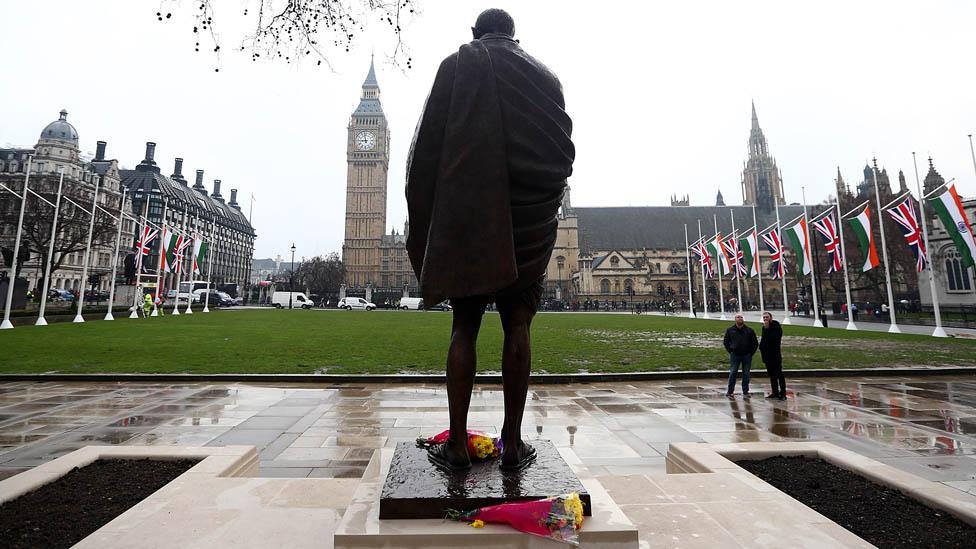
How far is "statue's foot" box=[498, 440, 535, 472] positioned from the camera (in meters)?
2.54

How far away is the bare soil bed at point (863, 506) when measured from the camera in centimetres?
255

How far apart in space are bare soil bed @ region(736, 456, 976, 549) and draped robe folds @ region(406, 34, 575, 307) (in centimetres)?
242

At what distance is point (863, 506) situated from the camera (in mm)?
2965

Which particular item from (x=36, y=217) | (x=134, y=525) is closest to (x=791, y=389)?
(x=134, y=525)

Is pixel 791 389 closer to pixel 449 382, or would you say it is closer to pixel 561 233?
pixel 449 382

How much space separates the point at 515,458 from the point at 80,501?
9.55 feet

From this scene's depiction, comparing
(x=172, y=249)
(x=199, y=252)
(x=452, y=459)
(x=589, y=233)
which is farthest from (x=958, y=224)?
(x=589, y=233)

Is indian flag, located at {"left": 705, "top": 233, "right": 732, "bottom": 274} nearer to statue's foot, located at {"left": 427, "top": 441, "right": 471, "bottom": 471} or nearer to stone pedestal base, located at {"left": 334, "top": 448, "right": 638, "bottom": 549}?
statue's foot, located at {"left": 427, "top": 441, "right": 471, "bottom": 471}

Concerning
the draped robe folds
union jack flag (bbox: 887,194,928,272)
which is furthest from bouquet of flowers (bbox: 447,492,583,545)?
union jack flag (bbox: 887,194,928,272)

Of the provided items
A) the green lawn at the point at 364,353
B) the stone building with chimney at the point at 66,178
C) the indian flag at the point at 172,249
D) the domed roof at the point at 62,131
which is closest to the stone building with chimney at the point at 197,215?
the stone building with chimney at the point at 66,178

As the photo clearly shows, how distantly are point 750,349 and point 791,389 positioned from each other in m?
1.33

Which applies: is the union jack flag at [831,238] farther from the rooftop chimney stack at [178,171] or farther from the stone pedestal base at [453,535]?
the rooftop chimney stack at [178,171]

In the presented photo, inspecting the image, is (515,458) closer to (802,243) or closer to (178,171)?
(802,243)

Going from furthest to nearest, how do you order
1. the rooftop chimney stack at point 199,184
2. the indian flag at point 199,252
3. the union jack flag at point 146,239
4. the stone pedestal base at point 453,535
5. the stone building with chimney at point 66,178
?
1. the rooftop chimney stack at point 199,184
2. the stone building with chimney at point 66,178
3. the indian flag at point 199,252
4. the union jack flag at point 146,239
5. the stone pedestal base at point 453,535
